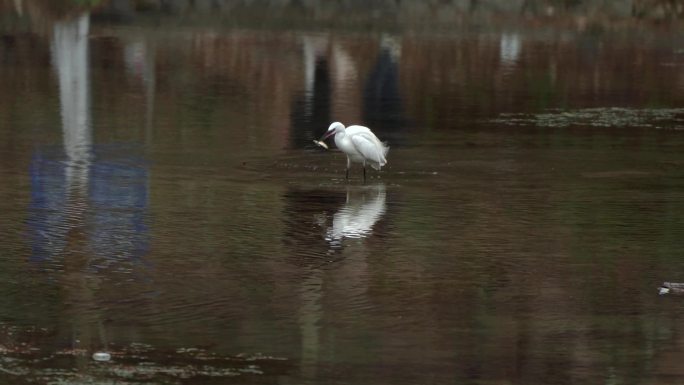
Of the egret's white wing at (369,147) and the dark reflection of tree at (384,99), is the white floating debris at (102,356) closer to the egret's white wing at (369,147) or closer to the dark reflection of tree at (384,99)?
the egret's white wing at (369,147)

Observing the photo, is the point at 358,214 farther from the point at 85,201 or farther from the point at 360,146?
the point at 85,201

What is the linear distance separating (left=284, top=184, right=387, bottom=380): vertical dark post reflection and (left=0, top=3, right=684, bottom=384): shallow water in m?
0.03

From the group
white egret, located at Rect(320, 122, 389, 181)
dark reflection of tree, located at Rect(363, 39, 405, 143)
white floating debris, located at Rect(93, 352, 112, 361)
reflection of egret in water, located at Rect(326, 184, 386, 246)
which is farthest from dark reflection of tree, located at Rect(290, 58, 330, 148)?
white floating debris, located at Rect(93, 352, 112, 361)

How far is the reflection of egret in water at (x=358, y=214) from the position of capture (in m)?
→ 12.9

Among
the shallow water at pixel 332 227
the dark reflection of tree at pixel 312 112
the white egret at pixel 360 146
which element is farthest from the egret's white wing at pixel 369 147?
the dark reflection of tree at pixel 312 112

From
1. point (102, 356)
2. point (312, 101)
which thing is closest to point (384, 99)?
point (312, 101)

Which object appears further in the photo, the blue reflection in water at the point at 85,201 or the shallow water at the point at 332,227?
the blue reflection in water at the point at 85,201

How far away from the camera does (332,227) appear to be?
13.2 meters

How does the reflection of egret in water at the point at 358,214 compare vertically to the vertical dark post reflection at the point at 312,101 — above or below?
above

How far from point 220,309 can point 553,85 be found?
53.0ft

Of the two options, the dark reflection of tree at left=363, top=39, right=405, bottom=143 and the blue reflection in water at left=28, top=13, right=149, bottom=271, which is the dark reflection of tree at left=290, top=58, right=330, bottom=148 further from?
the blue reflection in water at left=28, top=13, right=149, bottom=271

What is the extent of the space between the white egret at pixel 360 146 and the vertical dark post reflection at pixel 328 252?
314 millimetres

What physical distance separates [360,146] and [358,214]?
189 cm

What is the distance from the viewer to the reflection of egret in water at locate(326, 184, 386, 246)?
12906mm
